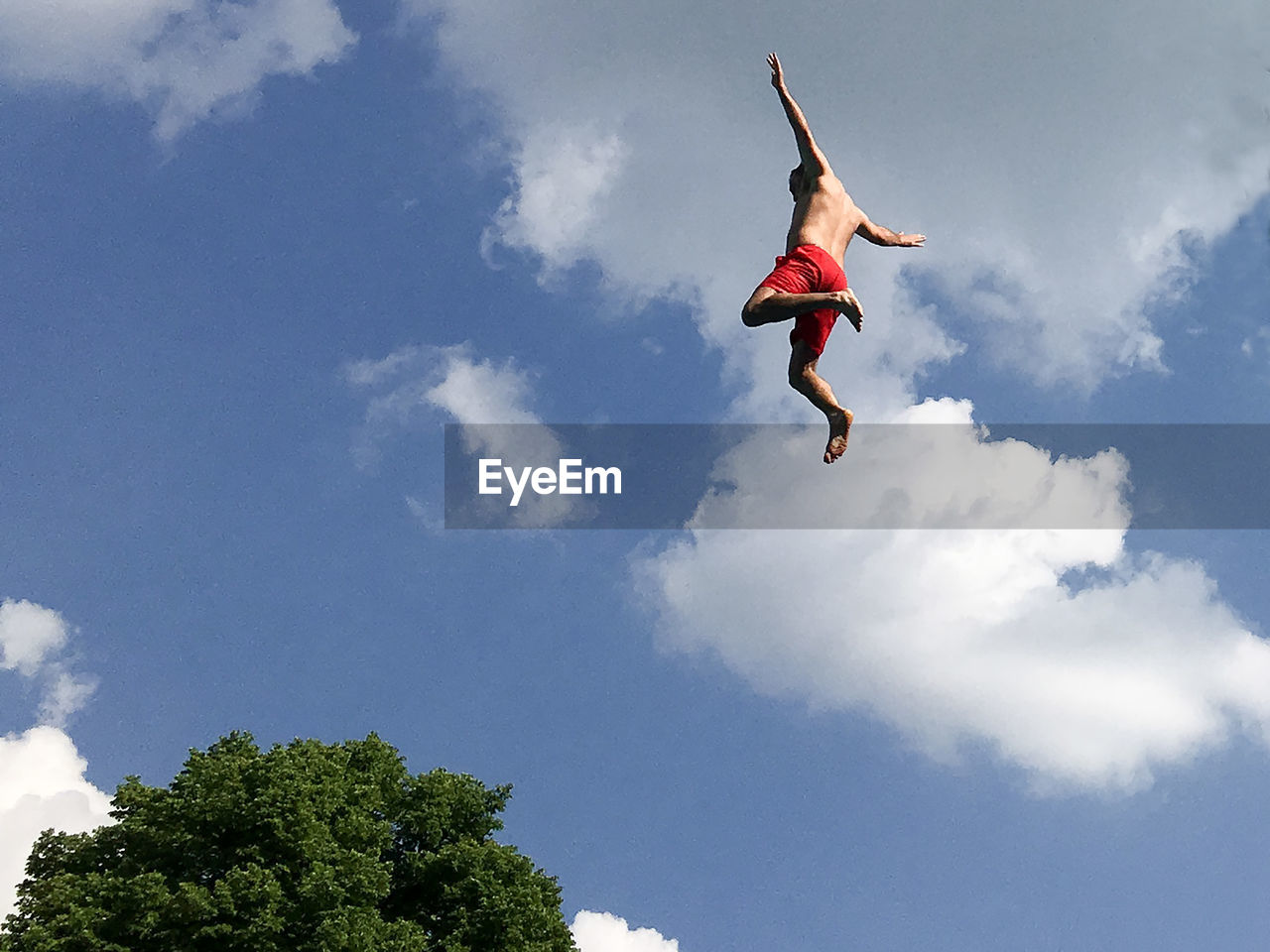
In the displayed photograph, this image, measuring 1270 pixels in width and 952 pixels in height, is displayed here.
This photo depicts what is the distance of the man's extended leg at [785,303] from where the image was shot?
816cm

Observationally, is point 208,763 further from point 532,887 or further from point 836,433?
point 836,433

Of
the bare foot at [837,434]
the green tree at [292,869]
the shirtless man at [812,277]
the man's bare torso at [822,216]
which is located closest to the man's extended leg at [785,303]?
the shirtless man at [812,277]

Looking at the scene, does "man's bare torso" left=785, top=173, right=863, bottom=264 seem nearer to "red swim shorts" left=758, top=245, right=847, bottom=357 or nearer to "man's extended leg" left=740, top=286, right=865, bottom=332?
"red swim shorts" left=758, top=245, right=847, bottom=357

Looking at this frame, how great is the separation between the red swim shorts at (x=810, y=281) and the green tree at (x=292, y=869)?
16.0 meters

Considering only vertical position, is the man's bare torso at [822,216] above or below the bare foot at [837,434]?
above

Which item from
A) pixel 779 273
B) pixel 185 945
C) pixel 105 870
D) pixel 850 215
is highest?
pixel 850 215

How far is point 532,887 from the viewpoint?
23.7 m

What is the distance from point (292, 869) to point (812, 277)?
59.1 feet

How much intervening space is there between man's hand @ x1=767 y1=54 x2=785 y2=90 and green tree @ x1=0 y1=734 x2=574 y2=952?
56.0ft

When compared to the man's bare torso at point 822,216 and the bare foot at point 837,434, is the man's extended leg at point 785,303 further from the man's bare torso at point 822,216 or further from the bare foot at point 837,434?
the bare foot at point 837,434

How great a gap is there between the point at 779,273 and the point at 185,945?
59.5 ft

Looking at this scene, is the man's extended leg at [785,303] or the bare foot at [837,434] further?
the bare foot at [837,434]

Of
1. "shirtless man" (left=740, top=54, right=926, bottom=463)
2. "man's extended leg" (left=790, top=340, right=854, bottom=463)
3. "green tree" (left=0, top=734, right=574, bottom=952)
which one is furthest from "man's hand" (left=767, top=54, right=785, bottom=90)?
"green tree" (left=0, top=734, right=574, bottom=952)

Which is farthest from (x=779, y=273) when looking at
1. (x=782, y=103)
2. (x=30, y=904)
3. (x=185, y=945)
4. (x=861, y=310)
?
(x=30, y=904)
